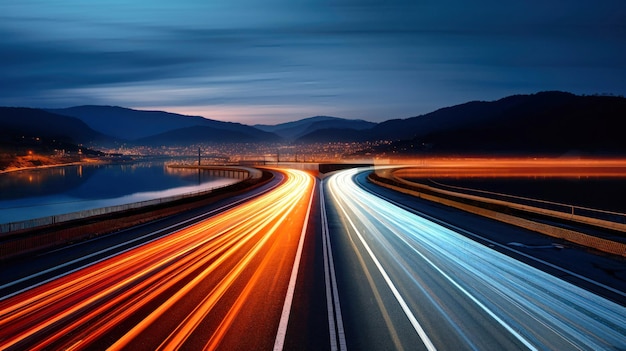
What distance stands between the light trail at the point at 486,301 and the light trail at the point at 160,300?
317cm

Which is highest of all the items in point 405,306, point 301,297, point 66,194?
point 405,306

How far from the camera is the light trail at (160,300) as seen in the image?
970cm

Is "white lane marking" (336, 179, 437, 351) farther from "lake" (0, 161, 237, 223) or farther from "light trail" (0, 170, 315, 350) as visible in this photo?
"lake" (0, 161, 237, 223)

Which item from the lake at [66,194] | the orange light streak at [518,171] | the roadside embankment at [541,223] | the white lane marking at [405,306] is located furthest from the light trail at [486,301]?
the orange light streak at [518,171]

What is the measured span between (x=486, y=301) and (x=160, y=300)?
7.51 m

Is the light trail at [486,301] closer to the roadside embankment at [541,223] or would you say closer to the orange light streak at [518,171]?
the roadside embankment at [541,223]

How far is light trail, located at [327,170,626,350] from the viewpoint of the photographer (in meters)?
9.70

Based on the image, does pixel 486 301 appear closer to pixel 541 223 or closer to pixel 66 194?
pixel 541 223

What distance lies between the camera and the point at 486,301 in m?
12.2

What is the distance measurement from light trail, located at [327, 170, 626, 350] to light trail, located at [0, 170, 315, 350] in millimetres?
3174

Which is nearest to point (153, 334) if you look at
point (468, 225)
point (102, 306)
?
point (102, 306)

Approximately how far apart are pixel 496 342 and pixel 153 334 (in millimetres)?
6202

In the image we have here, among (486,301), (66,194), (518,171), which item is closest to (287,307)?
(486,301)

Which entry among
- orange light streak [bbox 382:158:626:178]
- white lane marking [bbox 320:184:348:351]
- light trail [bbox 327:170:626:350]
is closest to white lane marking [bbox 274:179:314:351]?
white lane marking [bbox 320:184:348:351]
